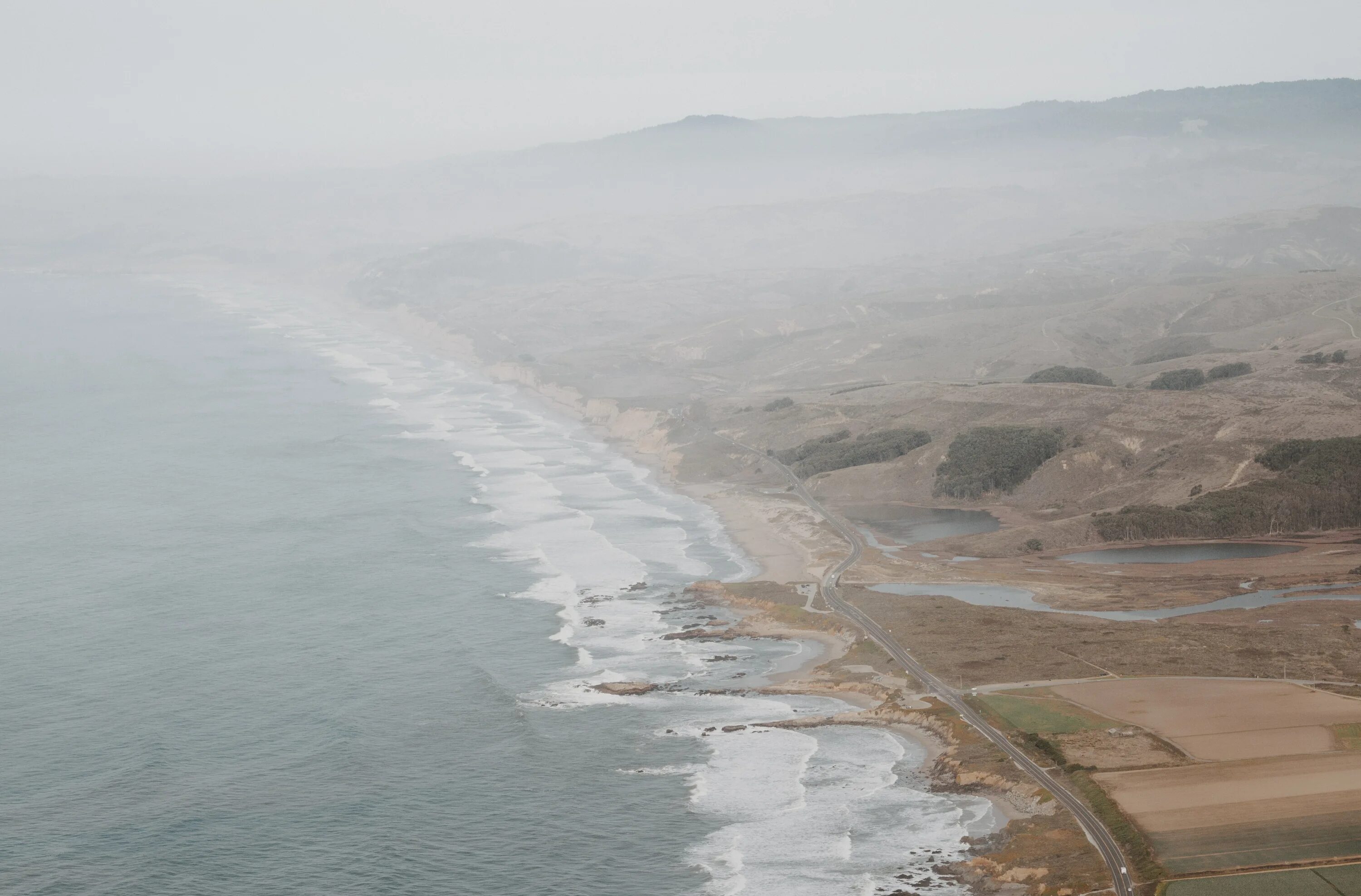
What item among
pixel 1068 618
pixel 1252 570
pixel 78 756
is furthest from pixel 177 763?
pixel 1252 570

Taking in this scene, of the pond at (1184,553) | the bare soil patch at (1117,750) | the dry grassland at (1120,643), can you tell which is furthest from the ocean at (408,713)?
the pond at (1184,553)

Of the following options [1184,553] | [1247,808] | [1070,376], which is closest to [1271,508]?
[1184,553]

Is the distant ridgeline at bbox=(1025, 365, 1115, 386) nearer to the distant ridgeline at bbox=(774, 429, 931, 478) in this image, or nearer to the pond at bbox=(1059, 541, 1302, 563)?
the distant ridgeline at bbox=(774, 429, 931, 478)

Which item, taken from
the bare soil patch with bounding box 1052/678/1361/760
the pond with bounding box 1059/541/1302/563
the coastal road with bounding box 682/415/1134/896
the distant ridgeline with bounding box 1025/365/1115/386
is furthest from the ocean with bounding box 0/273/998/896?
the distant ridgeline with bounding box 1025/365/1115/386

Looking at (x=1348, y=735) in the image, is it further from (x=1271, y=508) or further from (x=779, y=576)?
(x=1271, y=508)

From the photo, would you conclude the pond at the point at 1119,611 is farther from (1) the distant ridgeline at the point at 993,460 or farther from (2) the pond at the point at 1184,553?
(1) the distant ridgeline at the point at 993,460

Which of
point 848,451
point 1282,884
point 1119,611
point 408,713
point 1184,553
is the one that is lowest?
point 1184,553

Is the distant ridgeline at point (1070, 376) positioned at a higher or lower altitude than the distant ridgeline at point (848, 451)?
higher
